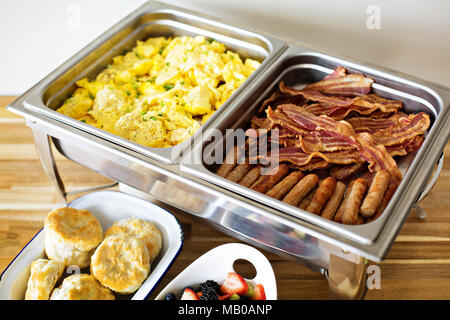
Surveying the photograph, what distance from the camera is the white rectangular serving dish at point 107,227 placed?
137 centimetres

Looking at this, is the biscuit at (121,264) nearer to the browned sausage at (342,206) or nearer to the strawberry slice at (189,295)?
the strawberry slice at (189,295)

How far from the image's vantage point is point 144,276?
4.59 feet

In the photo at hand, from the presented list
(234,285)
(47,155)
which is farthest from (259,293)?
(47,155)

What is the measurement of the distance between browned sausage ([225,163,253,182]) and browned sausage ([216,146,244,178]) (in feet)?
0.05

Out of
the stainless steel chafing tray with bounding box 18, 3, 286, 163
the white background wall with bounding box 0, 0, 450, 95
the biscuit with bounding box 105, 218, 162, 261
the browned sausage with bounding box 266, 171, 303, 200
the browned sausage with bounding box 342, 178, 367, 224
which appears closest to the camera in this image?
the browned sausage with bounding box 342, 178, 367, 224

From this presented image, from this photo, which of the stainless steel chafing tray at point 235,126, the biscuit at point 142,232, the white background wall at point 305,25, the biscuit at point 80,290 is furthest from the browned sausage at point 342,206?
the white background wall at point 305,25

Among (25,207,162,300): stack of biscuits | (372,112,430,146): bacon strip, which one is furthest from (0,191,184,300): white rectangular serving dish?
(372,112,430,146): bacon strip

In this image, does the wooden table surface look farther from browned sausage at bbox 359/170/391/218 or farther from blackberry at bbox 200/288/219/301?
browned sausage at bbox 359/170/391/218

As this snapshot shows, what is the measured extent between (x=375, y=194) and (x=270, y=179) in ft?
1.09

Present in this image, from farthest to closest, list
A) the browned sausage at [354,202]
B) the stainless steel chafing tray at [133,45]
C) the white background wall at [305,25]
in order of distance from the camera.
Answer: the white background wall at [305,25] < the stainless steel chafing tray at [133,45] < the browned sausage at [354,202]

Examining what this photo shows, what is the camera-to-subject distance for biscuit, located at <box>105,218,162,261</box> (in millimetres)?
1497

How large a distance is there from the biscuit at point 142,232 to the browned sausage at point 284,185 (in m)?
0.44
